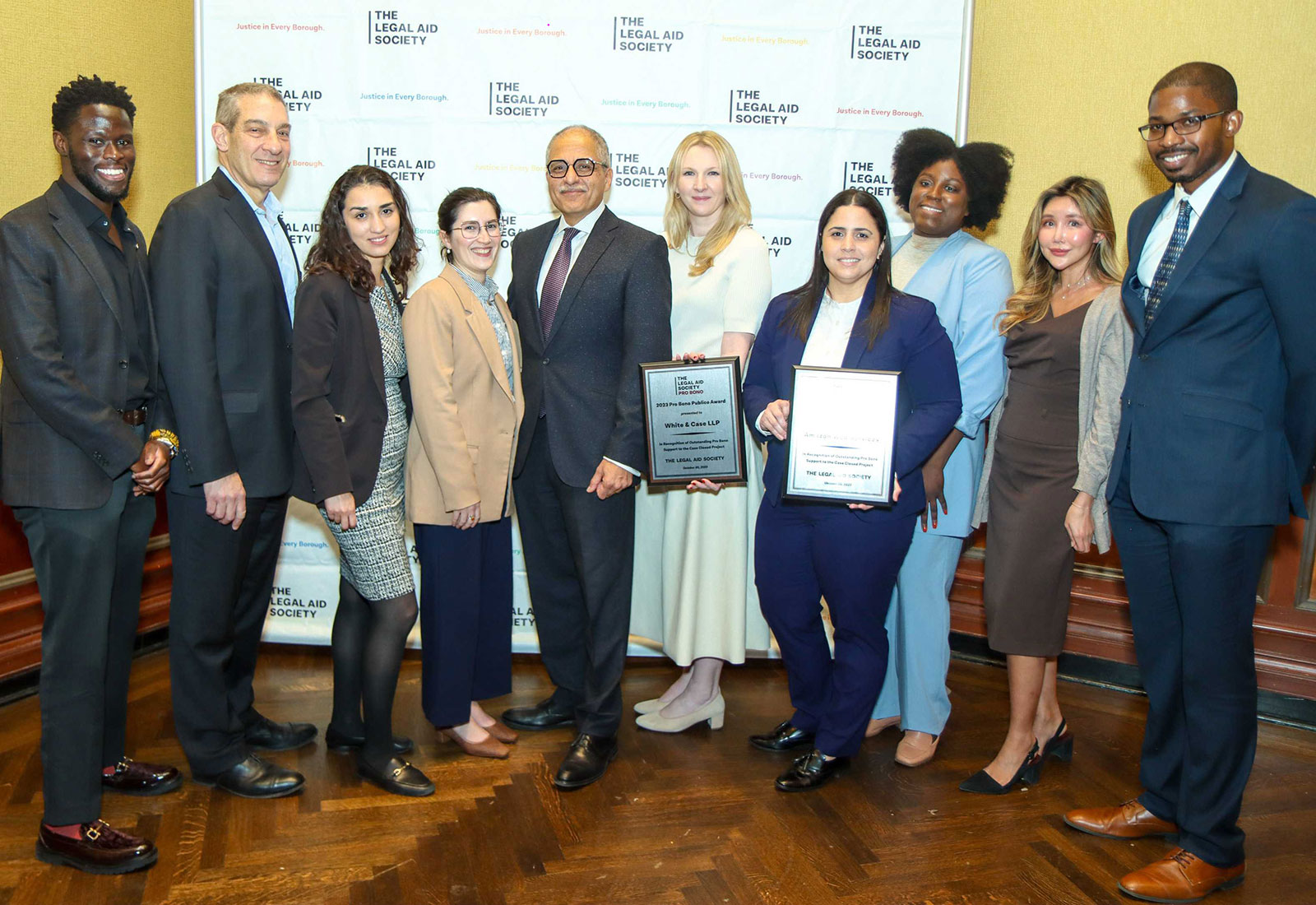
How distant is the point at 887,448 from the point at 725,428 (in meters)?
0.52

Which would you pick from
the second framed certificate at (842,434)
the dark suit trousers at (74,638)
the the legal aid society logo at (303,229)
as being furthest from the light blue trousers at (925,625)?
the the legal aid society logo at (303,229)

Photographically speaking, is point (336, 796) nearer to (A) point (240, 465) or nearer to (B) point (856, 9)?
(A) point (240, 465)

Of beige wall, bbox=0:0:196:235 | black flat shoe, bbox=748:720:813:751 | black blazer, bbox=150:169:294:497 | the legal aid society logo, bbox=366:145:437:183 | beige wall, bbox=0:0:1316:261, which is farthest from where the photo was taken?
the legal aid society logo, bbox=366:145:437:183

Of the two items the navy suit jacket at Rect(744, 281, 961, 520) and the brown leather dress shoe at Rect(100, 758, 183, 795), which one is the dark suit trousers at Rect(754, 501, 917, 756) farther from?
the brown leather dress shoe at Rect(100, 758, 183, 795)

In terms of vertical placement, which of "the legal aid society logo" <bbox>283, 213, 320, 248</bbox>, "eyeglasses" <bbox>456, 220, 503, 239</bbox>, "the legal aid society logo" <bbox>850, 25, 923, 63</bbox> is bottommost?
"eyeglasses" <bbox>456, 220, 503, 239</bbox>

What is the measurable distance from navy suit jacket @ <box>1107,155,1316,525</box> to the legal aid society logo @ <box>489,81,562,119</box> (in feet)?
8.52

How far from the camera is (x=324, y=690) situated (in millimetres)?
3859

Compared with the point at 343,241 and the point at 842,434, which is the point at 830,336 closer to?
the point at 842,434

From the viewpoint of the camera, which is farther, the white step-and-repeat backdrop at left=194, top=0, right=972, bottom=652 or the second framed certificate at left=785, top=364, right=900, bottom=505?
the white step-and-repeat backdrop at left=194, top=0, right=972, bottom=652

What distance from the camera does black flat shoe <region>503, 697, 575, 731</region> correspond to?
3.47 meters

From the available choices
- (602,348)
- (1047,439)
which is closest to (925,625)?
(1047,439)

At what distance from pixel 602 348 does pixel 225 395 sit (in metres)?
1.09

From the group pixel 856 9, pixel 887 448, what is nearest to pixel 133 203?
pixel 856 9

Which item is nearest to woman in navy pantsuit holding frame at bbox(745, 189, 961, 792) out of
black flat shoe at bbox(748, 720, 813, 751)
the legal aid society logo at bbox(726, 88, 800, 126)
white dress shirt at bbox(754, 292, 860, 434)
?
white dress shirt at bbox(754, 292, 860, 434)
